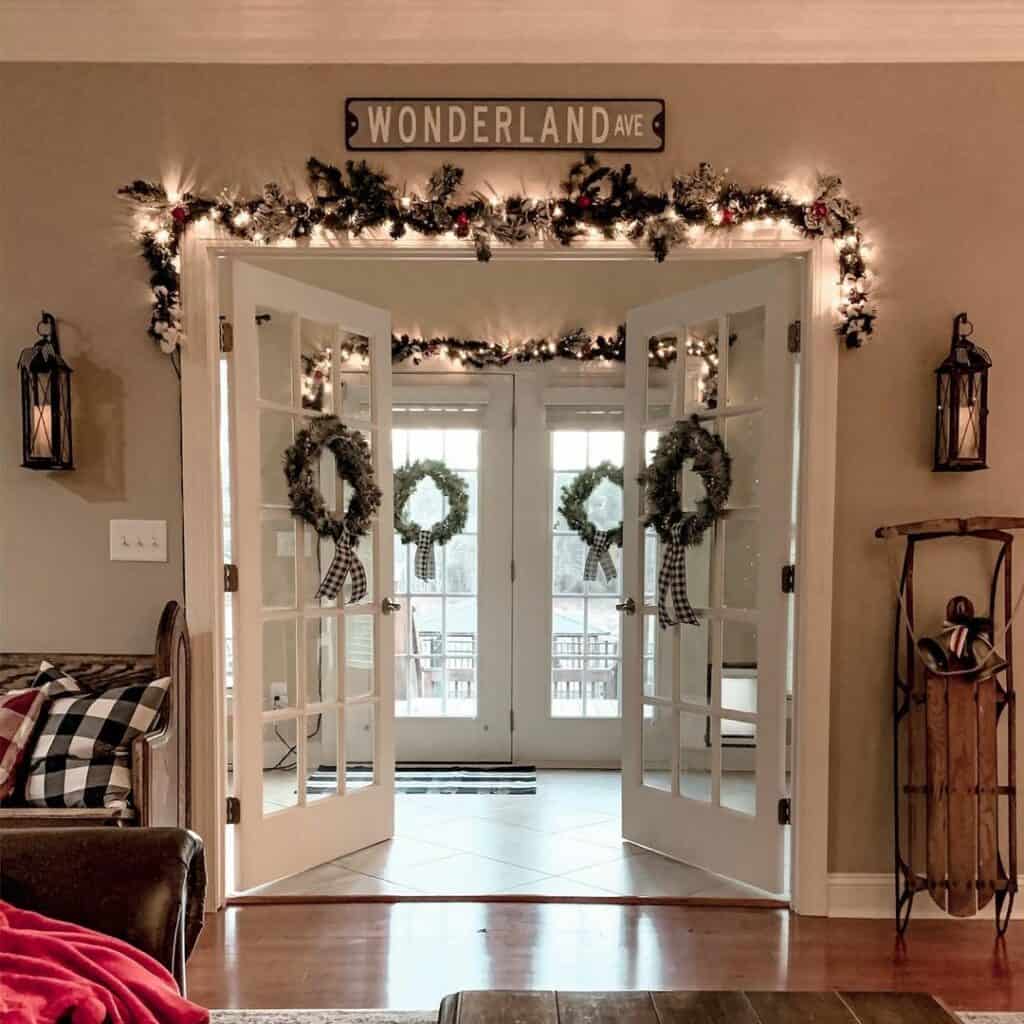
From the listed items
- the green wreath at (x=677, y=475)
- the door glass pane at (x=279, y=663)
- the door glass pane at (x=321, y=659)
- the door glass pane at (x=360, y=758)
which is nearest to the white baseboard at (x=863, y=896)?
the green wreath at (x=677, y=475)

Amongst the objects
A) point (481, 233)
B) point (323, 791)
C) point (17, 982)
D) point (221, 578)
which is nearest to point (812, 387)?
point (481, 233)

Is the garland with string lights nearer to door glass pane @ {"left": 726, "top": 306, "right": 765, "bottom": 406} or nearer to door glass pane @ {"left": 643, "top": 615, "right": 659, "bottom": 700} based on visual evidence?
door glass pane @ {"left": 726, "top": 306, "right": 765, "bottom": 406}

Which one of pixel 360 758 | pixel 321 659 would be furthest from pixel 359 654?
pixel 360 758

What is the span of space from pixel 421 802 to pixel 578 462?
6.36ft

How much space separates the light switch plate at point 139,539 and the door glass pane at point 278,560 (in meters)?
0.34

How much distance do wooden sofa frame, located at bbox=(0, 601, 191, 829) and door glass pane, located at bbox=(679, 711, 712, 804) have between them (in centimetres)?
175

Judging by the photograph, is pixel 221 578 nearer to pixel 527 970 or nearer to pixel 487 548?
pixel 527 970

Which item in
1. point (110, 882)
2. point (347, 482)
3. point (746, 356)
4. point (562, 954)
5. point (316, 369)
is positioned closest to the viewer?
point (110, 882)

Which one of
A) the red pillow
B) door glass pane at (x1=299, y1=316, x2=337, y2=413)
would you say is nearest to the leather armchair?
the red pillow

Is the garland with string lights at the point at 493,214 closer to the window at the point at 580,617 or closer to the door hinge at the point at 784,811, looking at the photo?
the door hinge at the point at 784,811

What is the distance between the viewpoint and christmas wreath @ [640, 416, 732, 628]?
3051 millimetres

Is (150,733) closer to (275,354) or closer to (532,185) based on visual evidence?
→ (275,354)

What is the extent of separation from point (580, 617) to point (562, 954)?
7.55 feet

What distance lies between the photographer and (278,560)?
303cm
